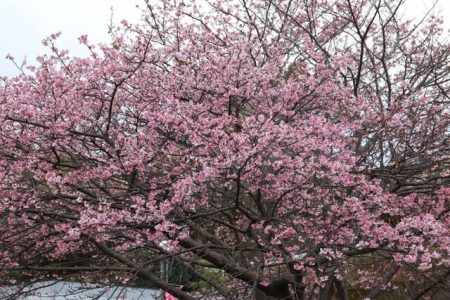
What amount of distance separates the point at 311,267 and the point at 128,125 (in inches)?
93.9

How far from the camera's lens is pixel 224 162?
391 centimetres

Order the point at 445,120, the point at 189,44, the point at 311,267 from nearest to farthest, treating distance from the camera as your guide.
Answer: the point at 311,267
the point at 445,120
the point at 189,44

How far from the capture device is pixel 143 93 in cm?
527

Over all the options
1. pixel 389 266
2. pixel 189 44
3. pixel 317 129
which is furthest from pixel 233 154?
pixel 389 266

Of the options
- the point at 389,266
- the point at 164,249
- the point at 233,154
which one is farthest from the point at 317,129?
the point at 389,266

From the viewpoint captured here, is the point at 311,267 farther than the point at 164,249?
No

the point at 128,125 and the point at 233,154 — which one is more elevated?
the point at 128,125

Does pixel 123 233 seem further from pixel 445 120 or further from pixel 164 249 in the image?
pixel 445 120

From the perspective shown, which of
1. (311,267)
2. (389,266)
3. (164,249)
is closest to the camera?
(311,267)

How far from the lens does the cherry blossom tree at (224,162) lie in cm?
426

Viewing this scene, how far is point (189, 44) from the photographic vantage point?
5766 mm

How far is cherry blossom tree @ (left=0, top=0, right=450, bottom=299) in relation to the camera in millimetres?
4262

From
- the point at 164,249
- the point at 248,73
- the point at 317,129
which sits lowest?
the point at 164,249

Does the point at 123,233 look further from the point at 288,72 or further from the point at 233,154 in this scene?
the point at 288,72
